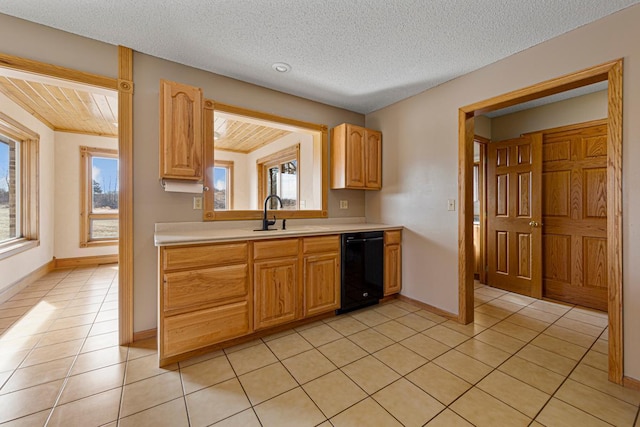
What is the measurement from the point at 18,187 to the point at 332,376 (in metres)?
4.92

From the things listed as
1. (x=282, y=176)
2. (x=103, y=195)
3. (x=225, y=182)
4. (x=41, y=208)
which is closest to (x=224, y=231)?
(x=282, y=176)

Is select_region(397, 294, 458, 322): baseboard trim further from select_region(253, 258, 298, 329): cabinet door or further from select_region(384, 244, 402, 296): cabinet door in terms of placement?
select_region(253, 258, 298, 329): cabinet door

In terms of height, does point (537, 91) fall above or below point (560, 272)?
above

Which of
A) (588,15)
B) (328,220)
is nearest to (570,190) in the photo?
(588,15)

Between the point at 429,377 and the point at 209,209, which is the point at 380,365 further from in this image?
the point at 209,209

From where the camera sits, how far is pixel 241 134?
15.3 ft

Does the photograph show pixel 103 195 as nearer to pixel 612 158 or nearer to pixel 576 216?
pixel 612 158

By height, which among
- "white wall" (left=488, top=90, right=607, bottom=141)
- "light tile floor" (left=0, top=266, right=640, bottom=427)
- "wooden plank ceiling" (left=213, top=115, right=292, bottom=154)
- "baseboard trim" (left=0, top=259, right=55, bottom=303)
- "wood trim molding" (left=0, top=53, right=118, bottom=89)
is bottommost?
"light tile floor" (left=0, top=266, right=640, bottom=427)

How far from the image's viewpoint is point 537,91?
2160 millimetres

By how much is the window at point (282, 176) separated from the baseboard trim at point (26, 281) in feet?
11.5

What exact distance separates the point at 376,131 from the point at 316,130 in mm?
794

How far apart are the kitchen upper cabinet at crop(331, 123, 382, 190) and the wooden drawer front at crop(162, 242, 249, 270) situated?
156 centimetres

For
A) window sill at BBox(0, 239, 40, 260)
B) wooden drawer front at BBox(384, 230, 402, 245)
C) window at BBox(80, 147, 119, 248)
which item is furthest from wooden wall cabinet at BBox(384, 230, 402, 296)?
window at BBox(80, 147, 119, 248)

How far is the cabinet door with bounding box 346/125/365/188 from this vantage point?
322 cm
